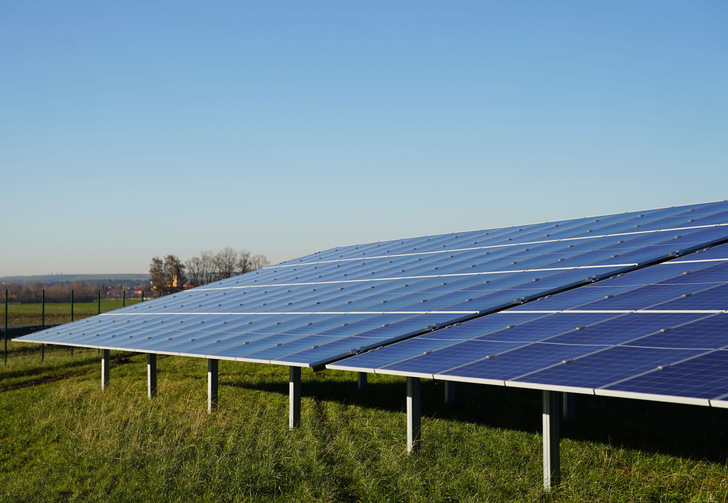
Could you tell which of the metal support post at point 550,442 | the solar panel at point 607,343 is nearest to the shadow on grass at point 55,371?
the solar panel at point 607,343

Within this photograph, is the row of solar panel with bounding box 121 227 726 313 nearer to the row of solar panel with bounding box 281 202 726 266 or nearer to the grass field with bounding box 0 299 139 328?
the row of solar panel with bounding box 281 202 726 266

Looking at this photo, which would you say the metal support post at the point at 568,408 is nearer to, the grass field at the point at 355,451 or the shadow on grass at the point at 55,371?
the grass field at the point at 355,451

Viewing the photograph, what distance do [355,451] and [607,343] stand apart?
6.02m

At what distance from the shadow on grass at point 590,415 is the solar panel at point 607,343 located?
358 centimetres

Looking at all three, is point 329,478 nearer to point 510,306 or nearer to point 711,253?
point 510,306

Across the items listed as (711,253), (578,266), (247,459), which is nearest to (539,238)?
(578,266)

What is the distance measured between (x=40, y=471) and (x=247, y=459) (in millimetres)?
5848

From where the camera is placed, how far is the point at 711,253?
61.0ft

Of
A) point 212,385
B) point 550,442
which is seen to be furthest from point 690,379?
point 212,385

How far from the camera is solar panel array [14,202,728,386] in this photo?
57.0 ft

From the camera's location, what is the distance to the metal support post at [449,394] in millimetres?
21109

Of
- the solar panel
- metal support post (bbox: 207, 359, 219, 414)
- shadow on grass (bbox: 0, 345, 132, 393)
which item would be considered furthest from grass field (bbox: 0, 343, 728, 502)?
shadow on grass (bbox: 0, 345, 132, 393)

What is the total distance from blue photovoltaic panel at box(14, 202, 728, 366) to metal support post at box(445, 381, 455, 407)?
320 centimetres

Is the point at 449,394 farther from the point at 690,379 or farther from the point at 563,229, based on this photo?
the point at 690,379
